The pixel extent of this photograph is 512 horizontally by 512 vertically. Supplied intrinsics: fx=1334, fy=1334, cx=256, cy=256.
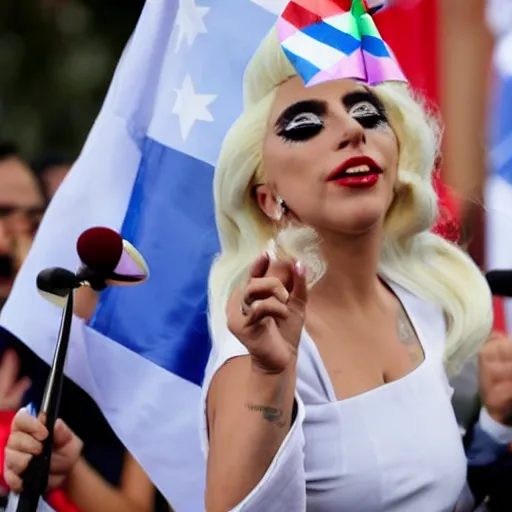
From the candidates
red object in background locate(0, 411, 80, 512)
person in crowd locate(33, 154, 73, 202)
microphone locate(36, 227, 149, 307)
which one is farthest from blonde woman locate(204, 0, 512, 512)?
person in crowd locate(33, 154, 73, 202)

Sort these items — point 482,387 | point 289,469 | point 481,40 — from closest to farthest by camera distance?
point 289,469 < point 482,387 < point 481,40

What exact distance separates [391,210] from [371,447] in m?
0.37

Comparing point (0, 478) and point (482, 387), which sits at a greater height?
point (482, 387)

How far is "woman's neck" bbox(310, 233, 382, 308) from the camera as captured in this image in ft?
5.97

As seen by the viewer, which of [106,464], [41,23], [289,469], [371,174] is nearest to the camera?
[289,469]

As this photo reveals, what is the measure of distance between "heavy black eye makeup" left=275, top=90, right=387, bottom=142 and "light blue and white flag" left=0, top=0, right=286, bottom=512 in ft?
0.98

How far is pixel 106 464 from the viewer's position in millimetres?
2191

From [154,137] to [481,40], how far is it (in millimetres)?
558

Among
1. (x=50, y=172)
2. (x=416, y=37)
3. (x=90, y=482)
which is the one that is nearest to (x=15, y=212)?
(x=50, y=172)

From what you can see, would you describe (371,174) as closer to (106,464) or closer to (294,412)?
(294,412)

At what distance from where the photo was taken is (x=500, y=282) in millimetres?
1862

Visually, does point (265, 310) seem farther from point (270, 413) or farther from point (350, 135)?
point (350, 135)

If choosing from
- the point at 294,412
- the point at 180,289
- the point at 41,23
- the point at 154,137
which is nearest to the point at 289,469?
the point at 294,412

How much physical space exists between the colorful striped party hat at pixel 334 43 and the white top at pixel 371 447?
355 mm
